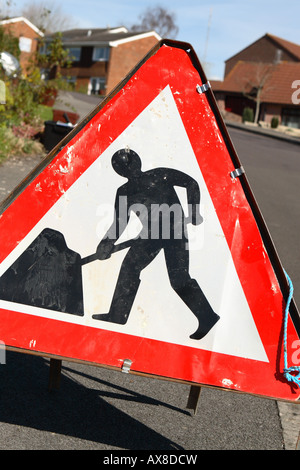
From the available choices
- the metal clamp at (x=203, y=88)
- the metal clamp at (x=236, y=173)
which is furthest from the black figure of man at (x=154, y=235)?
the metal clamp at (x=203, y=88)

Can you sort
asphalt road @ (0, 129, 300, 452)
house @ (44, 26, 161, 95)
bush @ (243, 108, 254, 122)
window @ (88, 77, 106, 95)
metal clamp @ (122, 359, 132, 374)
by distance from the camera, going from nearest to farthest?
1. metal clamp @ (122, 359, 132, 374)
2. asphalt road @ (0, 129, 300, 452)
3. bush @ (243, 108, 254, 122)
4. house @ (44, 26, 161, 95)
5. window @ (88, 77, 106, 95)

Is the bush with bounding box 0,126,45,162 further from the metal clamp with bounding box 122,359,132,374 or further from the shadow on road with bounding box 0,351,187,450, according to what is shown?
the metal clamp with bounding box 122,359,132,374

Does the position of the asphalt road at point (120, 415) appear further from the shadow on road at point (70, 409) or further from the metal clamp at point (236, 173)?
the metal clamp at point (236, 173)

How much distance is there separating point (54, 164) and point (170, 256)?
62 cm

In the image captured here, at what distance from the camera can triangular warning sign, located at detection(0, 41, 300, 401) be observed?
2.73 m

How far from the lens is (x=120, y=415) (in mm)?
3678

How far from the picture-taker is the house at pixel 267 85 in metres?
63.8

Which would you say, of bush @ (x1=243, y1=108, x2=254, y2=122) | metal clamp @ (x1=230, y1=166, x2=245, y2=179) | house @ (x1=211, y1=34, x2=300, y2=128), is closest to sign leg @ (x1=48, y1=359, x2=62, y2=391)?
metal clamp @ (x1=230, y1=166, x2=245, y2=179)

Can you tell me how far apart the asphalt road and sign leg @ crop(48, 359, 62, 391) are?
74 mm

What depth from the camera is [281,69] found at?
67562 millimetres

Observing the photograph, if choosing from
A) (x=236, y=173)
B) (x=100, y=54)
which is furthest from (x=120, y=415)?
(x=100, y=54)

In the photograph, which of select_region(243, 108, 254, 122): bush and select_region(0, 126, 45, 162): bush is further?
select_region(243, 108, 254, 122): bush

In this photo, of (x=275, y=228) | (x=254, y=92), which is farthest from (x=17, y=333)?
(x=254, y=92)

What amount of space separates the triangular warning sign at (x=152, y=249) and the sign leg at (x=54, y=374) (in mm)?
873
